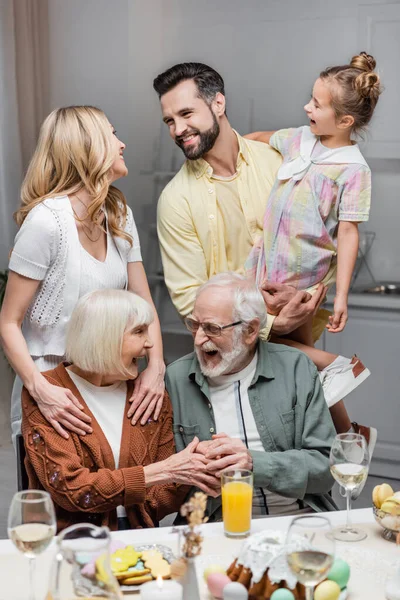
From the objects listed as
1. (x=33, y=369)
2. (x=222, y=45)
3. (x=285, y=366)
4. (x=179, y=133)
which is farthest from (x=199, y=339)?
(x=222, y=45)

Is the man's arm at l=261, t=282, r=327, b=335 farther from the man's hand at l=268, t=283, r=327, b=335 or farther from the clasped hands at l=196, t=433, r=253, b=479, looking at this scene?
the clasped hands at l=196, t=433, r=253, b=479

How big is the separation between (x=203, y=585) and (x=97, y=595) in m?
0.42

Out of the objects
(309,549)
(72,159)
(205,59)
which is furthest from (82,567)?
(205,59)

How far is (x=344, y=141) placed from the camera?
3182 millimetres

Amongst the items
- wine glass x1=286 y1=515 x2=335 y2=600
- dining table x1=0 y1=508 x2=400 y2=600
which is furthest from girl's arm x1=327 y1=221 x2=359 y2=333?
wine glass x1=286 y1=515 x2=335 y2=600

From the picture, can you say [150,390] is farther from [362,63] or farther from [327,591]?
[362,63]

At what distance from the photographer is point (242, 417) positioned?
2627 millimetres

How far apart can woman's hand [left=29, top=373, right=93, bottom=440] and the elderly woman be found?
22mm

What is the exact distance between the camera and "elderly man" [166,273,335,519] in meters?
2.60

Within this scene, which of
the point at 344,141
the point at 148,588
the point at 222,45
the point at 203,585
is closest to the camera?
the point at 148,588

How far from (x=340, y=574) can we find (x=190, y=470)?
72cm

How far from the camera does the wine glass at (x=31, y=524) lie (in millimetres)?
1594

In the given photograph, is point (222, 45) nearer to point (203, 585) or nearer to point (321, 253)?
point (321, 253)

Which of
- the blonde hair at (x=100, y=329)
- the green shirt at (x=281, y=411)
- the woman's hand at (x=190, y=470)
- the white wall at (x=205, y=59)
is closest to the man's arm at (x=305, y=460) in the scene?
the green shirt at (x=281, y=411)
